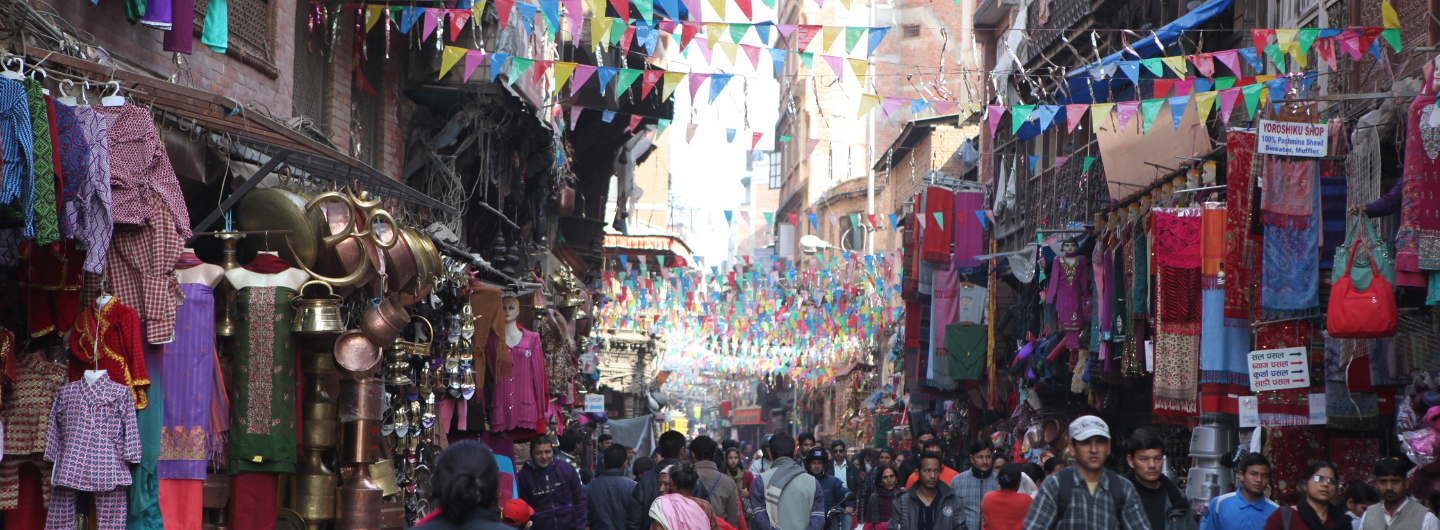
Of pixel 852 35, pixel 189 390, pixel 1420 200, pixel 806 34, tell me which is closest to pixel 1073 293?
pixel 852 35

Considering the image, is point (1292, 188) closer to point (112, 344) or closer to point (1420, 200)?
point (1420, 200)

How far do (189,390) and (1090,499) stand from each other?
4959 mm

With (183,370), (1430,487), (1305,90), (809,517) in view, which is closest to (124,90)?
(183,370)

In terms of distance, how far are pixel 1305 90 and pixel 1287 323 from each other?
2.61 m

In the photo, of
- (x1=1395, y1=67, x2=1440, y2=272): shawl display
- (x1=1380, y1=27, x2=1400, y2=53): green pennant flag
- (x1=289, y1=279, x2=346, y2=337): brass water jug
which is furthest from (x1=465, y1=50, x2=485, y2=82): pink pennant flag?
(x1=1395, y1=67, x2=1440, y2=272): shawl display

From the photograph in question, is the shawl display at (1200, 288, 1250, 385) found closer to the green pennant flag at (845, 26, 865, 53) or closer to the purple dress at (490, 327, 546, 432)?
the green pennant flag at (845, 26, 865, 53)

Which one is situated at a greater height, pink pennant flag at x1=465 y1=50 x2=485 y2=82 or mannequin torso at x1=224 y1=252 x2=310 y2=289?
pink pennant flag at x1=465 y1=50 x2=485 y2=82

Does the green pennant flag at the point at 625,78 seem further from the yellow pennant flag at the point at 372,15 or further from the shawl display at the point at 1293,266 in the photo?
the shawl display at the point at 1293,266

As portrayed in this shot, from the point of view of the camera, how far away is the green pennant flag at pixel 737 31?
11.6 meters

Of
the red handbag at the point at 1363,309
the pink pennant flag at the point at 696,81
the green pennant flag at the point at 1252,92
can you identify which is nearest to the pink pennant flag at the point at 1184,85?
the green pennant flag at the point at 1252,92

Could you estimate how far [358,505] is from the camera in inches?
345

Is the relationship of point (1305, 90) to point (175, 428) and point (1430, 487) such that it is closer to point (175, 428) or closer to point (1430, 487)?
point (1430, 487)

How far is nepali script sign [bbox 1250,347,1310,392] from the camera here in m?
9.59

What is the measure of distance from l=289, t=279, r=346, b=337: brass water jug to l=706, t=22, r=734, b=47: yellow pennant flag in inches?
186
